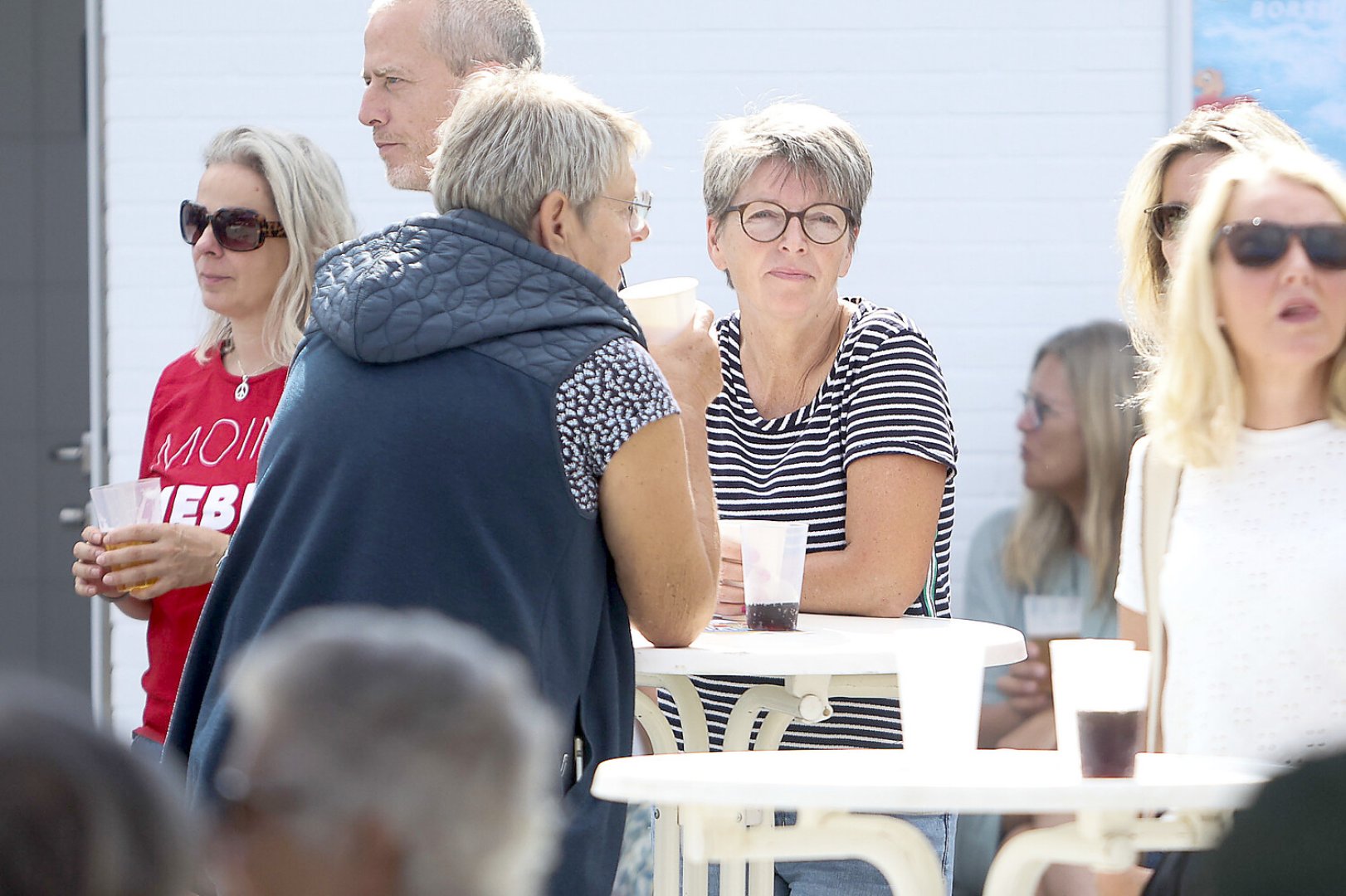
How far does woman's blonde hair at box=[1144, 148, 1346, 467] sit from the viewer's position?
2102 millimetres

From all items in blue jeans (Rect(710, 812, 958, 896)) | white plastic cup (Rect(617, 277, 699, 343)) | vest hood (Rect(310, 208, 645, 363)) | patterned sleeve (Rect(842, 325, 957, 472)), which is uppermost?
vest hood (Rect(310, 208, 645, 363))

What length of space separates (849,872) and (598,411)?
1019 mm

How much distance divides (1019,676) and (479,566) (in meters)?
3.05

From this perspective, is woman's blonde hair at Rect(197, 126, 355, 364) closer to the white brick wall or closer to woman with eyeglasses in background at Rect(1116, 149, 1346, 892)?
woman with eyeglasses in background at Rect(1116, 149, 1346, 892)

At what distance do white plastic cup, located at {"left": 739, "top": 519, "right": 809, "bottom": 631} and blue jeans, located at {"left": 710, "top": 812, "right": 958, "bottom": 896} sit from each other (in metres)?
0.36

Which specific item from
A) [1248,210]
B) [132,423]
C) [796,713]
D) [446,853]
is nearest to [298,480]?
[796,713]

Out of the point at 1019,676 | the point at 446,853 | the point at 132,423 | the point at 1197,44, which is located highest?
the point at 1197,44

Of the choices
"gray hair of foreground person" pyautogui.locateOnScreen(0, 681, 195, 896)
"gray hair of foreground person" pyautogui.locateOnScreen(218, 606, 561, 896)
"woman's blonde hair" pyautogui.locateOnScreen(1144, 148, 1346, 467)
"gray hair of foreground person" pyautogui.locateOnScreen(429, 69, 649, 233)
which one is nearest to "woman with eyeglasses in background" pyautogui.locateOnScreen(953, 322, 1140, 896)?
"woman's blonde hair" pyautogui.locateOnScreen(1144, 148, 1346, 467)

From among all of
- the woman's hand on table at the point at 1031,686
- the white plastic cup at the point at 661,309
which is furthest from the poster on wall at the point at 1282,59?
the white plastic cup at the point at 661,309

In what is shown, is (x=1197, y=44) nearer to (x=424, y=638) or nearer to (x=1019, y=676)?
(x=1019, y=676)

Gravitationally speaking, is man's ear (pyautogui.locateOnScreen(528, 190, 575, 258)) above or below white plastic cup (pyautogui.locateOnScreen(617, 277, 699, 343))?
above

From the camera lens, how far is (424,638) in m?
0.95

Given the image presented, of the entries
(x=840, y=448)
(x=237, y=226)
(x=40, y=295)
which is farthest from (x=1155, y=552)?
(x=40, y=295)

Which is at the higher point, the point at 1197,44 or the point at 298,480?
the point at 1197,44
